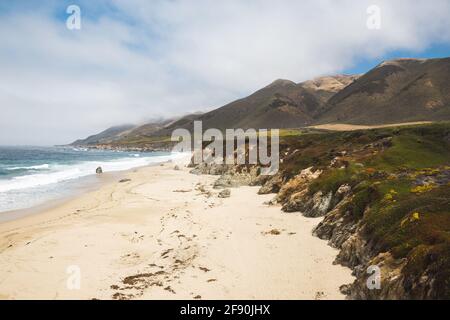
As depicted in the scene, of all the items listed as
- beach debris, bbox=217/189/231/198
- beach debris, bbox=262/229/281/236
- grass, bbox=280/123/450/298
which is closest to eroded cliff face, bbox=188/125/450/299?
grass, bbox=280/123/450/298

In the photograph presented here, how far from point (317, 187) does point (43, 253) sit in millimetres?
20233

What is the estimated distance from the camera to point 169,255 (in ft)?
62.2

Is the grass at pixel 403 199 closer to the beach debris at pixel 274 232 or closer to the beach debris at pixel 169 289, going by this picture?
the beach debris at pixel 274 232

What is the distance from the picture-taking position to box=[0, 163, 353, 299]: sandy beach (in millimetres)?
14648

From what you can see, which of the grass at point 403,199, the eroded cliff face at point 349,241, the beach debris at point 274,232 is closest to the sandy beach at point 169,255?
the beach debris at point 274,232

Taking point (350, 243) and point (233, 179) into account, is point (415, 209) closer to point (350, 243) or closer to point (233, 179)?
point (350, 243)

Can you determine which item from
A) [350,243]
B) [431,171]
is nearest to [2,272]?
[350,243]

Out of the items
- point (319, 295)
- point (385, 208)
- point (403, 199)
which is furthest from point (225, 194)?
point (319, 295)

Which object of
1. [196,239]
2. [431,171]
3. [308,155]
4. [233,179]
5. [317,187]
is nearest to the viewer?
[196,239]

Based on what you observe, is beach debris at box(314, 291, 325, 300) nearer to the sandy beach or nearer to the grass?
the sandy beach

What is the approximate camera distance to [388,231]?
15.1 metres

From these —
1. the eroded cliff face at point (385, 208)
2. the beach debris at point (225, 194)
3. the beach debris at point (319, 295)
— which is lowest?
the beach debris at point (319, 295)

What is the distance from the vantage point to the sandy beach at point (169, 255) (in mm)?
14648

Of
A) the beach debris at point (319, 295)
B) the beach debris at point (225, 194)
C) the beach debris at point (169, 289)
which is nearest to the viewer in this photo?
the beach debris at point (319, 295)
